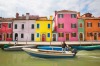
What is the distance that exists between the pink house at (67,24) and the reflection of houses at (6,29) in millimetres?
10382

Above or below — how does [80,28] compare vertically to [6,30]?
above

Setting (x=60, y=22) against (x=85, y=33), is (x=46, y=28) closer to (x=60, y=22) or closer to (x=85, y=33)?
(x=60, y=22)

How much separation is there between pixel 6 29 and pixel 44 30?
845cm

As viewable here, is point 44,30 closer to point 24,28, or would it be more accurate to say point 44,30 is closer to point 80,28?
point 24,28

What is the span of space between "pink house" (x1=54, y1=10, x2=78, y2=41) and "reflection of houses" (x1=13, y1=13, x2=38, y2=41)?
555cm

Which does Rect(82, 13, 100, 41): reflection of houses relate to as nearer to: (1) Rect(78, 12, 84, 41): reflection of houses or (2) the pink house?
(1) Rect(78, 12, 84, 41): reflection of houses

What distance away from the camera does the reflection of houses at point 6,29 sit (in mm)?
43250

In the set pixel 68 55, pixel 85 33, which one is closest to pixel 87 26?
pixel 85 33

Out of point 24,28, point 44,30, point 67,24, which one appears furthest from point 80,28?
point 24,28

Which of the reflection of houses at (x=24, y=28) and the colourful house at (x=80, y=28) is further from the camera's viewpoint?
the colourful house at (x=80, y=28)

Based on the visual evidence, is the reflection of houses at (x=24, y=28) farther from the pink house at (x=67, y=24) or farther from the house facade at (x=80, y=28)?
the house facade at (x=80, y=28)

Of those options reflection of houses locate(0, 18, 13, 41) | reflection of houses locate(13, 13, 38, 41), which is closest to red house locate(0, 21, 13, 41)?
reflection of houses locate(0, 18, 13, 41)

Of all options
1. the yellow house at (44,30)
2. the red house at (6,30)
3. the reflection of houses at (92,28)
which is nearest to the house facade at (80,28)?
the reflection of houses at (92,28)

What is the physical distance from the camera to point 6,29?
43531mm
